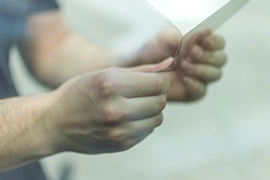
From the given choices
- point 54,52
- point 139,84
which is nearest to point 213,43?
point 139,84

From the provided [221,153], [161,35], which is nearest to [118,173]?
[221,153]

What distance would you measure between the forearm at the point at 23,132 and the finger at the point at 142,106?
85mm

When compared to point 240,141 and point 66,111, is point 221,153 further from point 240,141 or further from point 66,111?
point 66,111

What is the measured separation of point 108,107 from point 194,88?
0.15 metres

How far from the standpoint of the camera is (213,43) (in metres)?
0.47

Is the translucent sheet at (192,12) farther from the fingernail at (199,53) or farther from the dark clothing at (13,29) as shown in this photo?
the dark clothing at (13,29)

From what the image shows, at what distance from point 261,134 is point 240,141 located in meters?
0.04

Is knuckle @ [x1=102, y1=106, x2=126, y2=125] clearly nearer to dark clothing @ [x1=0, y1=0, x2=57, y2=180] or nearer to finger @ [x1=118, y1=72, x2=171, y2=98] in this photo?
finger @ [x1=118, y1=72, x2=171, y2=98]

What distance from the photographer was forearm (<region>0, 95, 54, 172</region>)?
16.0 inches

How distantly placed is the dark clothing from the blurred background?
0.11 feet

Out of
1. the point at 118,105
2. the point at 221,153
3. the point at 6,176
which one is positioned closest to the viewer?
the point at 118,105

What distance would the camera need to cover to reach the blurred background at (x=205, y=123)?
55 centimetres

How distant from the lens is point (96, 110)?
1.22 feet

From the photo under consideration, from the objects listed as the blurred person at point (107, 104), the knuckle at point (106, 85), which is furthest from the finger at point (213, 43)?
the knuckle at point (106, 85)
